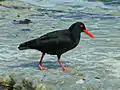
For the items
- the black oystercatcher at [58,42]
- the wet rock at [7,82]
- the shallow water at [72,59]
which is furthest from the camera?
the black oystercatcher at [58,42]

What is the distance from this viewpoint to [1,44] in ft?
42.3

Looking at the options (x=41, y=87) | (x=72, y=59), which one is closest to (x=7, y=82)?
(x=41, y=87)

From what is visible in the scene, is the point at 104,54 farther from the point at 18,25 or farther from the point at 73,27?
the point at 18,25

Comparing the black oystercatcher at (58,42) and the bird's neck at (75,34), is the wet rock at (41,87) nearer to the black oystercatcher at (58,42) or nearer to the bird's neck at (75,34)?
the black oystercatcher at (58,42)

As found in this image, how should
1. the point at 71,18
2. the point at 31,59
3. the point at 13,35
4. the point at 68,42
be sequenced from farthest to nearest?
the point at 71,18 < the point at 13,35 < the point at 31,59 < the point at 68,42

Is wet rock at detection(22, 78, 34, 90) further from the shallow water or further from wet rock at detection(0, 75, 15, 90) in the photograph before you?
wet rock at detection(0, 75, 15, 90)

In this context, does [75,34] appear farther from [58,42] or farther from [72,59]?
[72,59]

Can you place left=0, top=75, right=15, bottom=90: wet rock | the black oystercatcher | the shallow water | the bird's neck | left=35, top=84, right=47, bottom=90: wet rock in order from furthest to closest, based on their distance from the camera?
the bird's neck, the black oystercatcher, left=0, top=75, right=15, bottom=90: wet rock, the shallow water, left=35, top=84, right=47, bottom=90: wet rock

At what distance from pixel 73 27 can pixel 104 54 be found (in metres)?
2.04

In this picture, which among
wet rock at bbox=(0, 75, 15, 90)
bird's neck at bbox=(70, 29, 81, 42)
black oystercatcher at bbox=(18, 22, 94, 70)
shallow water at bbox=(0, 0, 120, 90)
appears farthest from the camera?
bird's neck at bbox=(70, 29, 81, 42)

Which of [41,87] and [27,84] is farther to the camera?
[27,84]

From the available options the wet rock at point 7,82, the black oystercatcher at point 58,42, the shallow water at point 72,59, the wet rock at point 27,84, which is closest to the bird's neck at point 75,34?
the black oystercatcher at point 58,42

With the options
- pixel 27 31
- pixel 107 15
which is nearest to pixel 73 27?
pixel 27 31

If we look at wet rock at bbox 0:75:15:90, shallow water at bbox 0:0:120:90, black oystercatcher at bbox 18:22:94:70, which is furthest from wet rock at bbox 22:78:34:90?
black oystercatcher at bbox 18:22:94:70
